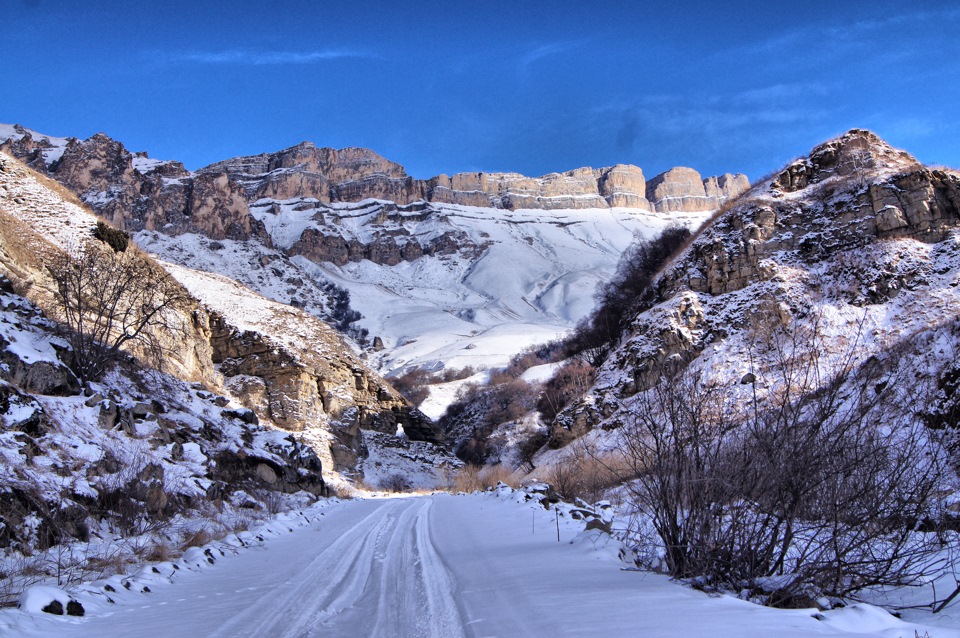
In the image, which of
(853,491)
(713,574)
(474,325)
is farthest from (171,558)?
(474,325)

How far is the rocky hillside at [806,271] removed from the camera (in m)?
20.3

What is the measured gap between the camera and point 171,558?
21.7ft

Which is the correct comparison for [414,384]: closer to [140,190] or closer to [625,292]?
[625,292]

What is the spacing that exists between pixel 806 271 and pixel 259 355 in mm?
27343

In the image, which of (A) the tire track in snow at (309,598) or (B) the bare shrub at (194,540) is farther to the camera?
(B) the bare shrub at (194,540)

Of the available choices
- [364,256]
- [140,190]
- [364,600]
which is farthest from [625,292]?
[364,256]

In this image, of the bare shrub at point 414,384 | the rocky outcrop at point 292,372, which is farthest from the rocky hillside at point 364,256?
the rocky outcrop at point 292,372

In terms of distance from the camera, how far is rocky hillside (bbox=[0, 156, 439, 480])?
68.6ft

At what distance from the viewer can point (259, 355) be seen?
3212cm

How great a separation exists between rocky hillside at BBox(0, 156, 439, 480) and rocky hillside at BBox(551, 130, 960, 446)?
14.9 meters

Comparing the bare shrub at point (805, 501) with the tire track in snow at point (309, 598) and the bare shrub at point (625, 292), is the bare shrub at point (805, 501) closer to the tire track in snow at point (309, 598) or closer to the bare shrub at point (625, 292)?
the tire track in snow at point (309, 598)

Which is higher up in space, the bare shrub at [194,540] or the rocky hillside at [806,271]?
the rocky hillside at [806,271]

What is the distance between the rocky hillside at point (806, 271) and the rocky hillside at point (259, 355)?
14.9 m

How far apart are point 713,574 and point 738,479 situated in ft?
Result: 2.43
